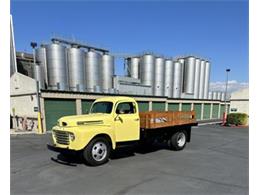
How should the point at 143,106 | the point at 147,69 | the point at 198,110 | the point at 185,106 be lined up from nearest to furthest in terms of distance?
the point at 143,106, the point at 147,69, the point at 185,106, the point at 198,110

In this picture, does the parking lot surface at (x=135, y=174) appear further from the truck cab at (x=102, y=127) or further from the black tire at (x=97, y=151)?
the truck cab at (x=102, y=127)

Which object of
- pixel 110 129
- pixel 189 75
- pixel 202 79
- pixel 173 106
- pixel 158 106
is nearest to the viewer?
pixel 110 129

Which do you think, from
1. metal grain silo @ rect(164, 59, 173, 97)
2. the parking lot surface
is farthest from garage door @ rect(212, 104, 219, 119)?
the parking lot surface

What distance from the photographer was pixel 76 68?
21406 millimetres

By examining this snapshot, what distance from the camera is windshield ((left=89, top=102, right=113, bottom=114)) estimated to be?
24.8 ft

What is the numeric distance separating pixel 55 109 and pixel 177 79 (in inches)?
835

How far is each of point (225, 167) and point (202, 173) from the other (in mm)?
1220

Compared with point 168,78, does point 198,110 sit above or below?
below

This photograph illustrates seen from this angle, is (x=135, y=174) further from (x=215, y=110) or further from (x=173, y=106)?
(x=215, y=110)

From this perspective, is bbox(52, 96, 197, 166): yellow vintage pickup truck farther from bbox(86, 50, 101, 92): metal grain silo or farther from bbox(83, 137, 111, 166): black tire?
bbox(86, 50, 101, 92): metal grain silo

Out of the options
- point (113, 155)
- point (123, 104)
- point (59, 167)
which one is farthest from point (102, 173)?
point (123, 104)

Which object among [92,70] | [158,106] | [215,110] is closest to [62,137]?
[92,70]

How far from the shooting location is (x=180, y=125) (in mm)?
9539

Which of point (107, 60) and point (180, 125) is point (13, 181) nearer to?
point (180, 125)
